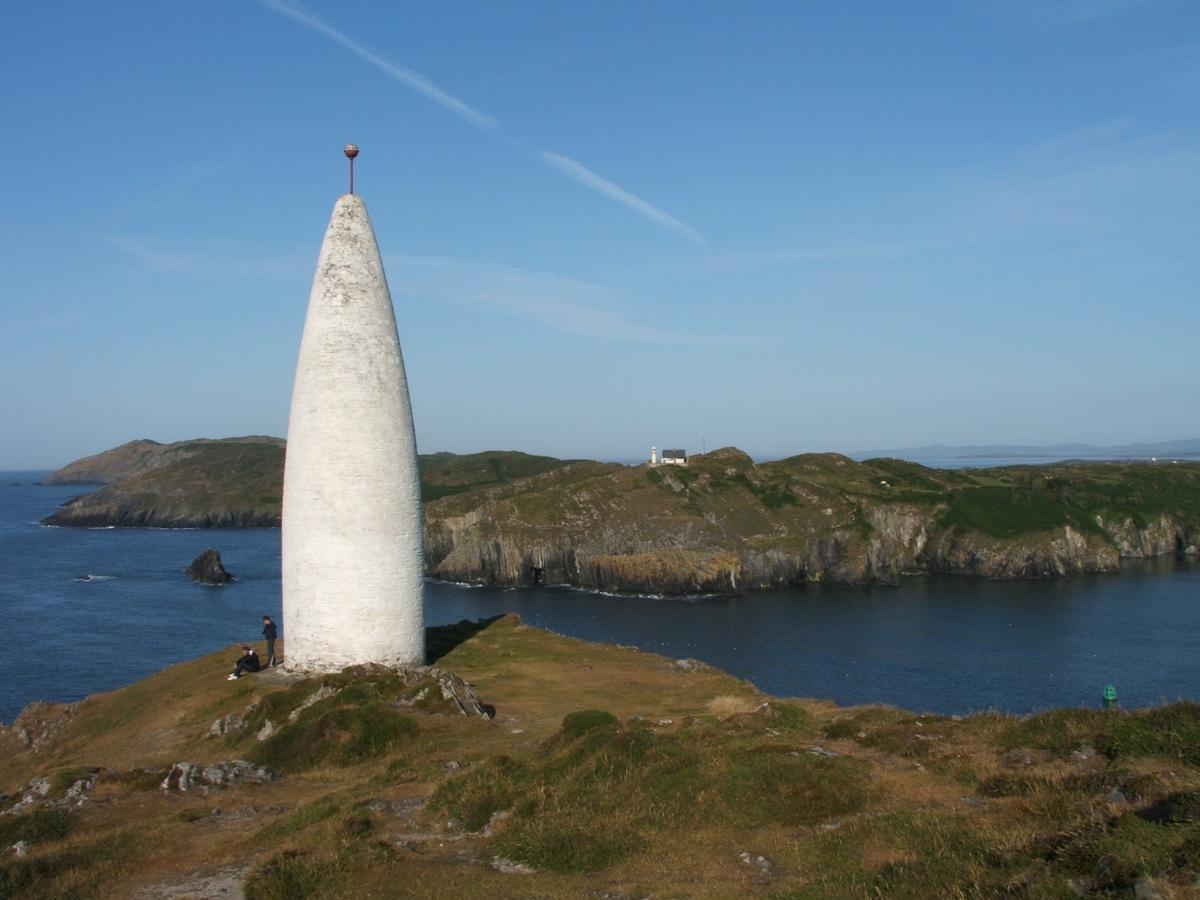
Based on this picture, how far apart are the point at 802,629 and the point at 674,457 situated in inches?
2709

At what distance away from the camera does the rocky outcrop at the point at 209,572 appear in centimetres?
9231

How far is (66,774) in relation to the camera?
674 inches

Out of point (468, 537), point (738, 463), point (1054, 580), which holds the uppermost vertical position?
point (738, 463)

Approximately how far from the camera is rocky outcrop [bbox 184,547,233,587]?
92.3m

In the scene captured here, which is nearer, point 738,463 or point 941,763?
point 941,763

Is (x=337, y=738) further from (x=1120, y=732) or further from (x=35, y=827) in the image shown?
(x=1120, y=732)

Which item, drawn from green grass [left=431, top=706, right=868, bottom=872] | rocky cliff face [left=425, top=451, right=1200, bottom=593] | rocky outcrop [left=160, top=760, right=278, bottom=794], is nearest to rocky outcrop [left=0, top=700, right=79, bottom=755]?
rocky outcrop [left=160, top=760, right=278, bottom=794]

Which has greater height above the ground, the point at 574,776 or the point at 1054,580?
the point at 574,776

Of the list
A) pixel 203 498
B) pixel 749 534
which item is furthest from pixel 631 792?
pixel 203 498

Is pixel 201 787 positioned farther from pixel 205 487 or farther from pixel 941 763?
pixel 205 487

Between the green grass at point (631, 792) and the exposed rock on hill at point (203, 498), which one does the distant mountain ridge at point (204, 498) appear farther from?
the green grass at point (631, 792)

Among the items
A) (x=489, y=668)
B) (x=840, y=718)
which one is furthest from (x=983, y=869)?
(x=489, y=668)

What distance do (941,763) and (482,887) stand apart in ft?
25.1

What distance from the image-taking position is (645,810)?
12.3m
